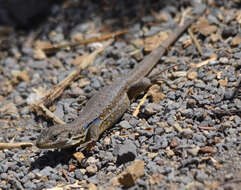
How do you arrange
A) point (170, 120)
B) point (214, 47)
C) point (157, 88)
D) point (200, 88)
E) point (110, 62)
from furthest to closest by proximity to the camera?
point (110, 62), point (214, 47), point (157, 88), point (200, 88), point (170, 120)

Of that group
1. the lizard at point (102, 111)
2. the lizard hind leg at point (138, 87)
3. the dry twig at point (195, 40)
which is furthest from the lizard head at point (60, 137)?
the dry twig at point (195, 40)

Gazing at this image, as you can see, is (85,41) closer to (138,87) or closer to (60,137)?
(138,87)

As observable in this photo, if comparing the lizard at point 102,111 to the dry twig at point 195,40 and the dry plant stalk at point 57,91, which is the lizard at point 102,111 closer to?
the dry twig at point 195,40

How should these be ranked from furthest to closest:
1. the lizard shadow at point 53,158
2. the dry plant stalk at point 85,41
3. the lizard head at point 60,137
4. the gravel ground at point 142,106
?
the dry plant stalk at point 85,41, the lizard shadow at point 53,158, the lizard head at point 60,137, the gravel ground at point 142,106

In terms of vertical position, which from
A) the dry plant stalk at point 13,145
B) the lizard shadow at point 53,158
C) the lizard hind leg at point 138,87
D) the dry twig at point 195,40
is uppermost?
the dry twig at point 195,40

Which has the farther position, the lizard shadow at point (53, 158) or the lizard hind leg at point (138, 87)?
the lizard hind leg at point (138, 87)

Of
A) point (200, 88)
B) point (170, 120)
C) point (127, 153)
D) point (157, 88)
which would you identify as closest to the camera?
point (127, 153)

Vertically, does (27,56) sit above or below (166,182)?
above

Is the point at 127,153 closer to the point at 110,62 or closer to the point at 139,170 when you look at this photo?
the point at 139,170

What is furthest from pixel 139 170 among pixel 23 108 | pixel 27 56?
pixel 27 56
